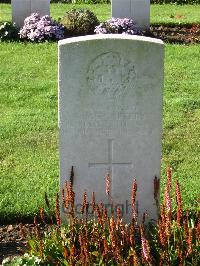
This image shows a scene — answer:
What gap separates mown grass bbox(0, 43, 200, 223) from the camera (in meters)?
6.48

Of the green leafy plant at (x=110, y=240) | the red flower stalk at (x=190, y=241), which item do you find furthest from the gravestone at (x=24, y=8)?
the red flower stalk at (x=190, y=241)

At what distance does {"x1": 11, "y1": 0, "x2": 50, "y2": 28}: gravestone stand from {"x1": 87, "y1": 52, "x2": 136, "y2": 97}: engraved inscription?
8.57 m

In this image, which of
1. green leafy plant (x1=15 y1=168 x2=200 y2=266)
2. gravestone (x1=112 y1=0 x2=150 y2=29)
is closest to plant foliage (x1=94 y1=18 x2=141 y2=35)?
gravestone (x1=112 y1=0 x2=150 y2=29)

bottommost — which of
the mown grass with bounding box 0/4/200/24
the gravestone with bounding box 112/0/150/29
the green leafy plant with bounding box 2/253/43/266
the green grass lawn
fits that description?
the green leafy plant with bounding box 2/253/43/266

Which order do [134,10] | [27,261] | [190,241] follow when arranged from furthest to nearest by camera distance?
[134,10] → [27,261] → [190,241]

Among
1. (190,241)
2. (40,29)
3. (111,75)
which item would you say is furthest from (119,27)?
(190,241)

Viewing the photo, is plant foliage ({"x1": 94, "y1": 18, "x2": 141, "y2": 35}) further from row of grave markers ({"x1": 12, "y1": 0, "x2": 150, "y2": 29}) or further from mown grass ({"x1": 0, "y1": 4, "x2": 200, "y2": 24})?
mown grass ({"x1": 0, "y1": 4, "x2": 200, "y2": 24})

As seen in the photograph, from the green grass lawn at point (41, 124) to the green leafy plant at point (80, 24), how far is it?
33.5 inches

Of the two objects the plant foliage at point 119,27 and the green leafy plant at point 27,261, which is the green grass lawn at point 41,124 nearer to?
the plant foliage at point 119,27

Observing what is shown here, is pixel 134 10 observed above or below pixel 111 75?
above

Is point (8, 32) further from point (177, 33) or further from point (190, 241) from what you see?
point (190, 241)

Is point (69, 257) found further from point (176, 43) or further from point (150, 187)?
point (176, 43)

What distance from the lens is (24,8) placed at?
13430mm

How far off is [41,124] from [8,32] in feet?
16.0
